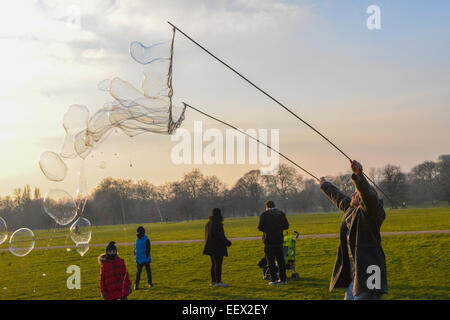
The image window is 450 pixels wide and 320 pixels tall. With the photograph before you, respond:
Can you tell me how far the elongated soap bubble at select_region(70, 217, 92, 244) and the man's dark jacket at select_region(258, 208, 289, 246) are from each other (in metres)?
5.50

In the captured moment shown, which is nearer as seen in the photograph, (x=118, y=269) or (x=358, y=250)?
(x=358, y=250)

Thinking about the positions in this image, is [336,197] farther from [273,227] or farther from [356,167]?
[273,227]

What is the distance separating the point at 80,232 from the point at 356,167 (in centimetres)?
1021

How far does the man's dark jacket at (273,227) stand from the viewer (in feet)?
34.9

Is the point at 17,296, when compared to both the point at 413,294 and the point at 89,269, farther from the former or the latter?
the point at 413,294

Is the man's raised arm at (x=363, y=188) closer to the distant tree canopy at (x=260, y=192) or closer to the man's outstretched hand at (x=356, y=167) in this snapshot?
the man's outstretched hand at (x=356, y=167)

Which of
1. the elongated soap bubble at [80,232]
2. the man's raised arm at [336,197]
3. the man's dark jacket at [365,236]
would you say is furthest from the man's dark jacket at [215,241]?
the man's dark jacket at [365,236]

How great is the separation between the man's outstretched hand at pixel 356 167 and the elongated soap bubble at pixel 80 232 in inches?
379

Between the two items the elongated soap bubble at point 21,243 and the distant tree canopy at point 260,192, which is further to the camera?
the distant tree canopy at point 260,192
